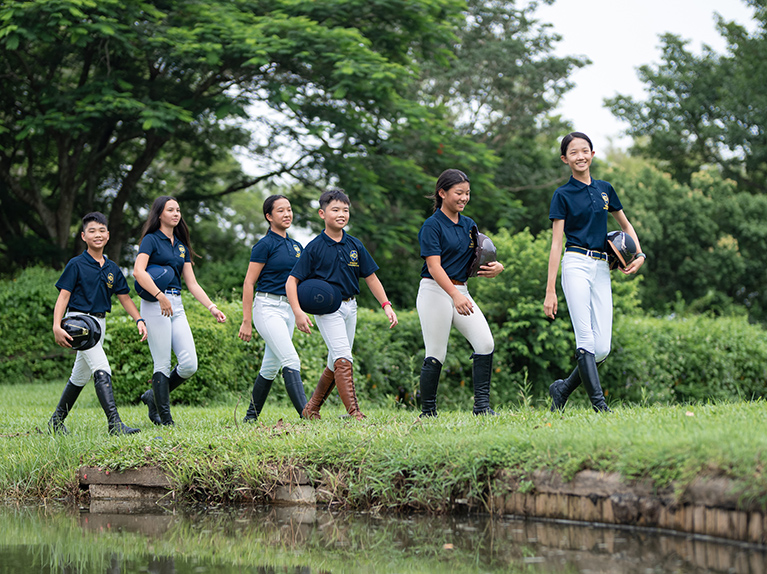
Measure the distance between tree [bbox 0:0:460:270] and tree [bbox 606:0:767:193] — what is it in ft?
50.6

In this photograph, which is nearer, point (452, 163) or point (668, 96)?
point (452, 163)

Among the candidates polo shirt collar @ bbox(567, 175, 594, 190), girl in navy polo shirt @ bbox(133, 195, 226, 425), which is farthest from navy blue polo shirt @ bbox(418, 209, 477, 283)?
girl in navy polo shirt @ bbox(133, 195, 226, 425)

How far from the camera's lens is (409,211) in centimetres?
1798

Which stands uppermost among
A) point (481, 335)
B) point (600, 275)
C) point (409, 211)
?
point (409, 211)

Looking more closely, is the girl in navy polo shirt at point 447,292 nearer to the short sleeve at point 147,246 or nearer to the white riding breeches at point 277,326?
the white riding breeches at point 277,326

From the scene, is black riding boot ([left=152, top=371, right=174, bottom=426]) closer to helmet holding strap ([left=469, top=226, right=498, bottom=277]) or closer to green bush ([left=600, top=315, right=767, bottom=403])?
helmet holding strap ([left=469, top=226, right=498, bottom=277])

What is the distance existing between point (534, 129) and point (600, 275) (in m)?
19.8

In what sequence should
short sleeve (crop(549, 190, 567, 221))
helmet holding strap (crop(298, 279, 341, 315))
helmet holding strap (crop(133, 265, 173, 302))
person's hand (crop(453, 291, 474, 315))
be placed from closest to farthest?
person's hand (crop(453, 291, 474, 315))
short sleeve (crop(549, 190, 567, 221))
helmet holding strap (crop(298, 279, 341, 315))
helmet holding strap (crop(133, 265, 173, 302))

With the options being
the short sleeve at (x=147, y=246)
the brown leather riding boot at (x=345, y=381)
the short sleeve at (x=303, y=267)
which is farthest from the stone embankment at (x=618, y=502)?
the short sleeve at (x=147, y=246)

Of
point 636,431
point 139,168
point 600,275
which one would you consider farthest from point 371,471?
point 139,168

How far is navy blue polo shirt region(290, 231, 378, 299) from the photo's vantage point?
686cm

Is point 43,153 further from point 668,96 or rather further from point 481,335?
point 668,96

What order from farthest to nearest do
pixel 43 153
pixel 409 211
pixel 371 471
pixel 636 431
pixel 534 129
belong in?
pixel 534 129 < pixel 43 153 < pixel 409 211 < pixel 371 471 < pixel 636 431

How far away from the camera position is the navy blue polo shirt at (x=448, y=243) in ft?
21.1
